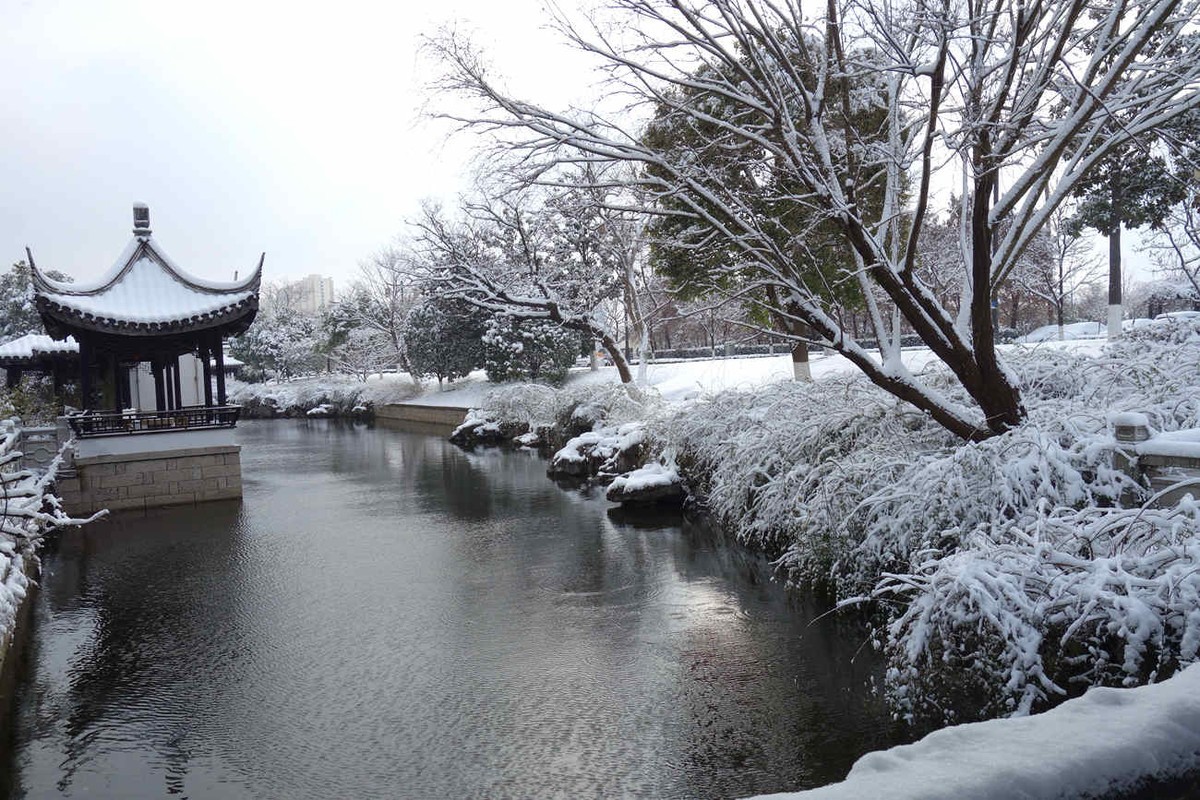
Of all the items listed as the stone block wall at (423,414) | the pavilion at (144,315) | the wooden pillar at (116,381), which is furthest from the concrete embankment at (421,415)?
the pavilion at (144,315)

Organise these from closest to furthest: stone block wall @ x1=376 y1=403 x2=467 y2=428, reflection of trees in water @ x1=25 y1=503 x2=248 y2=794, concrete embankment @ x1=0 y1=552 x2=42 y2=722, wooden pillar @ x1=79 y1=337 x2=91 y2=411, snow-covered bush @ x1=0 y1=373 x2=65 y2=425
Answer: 1. reflection of trees in water @ x1=25 y1=503 x2=248 y2=794
2. concrete embankment @ x1=0 y1=552 x2=42 y2=722
3. wooden pillar @ x1=79 y1=337 x2=91 y2=411
4. snow-covered bush @ x1=0 y1=373 x2=65 y2=425
5. stone block wall @ x1=376 y1=403 x2=467 y2=428

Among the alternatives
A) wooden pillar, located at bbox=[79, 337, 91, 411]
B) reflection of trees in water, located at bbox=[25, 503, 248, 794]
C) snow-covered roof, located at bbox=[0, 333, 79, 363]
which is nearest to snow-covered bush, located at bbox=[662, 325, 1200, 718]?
reflection of trees in water, located at bbox=[25, 503, 248, 794]

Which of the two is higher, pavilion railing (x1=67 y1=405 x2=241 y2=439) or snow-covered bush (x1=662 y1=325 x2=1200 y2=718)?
pavilion railing (x1=67 y1=405 x2=241 y2=439)

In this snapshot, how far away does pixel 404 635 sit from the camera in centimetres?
687

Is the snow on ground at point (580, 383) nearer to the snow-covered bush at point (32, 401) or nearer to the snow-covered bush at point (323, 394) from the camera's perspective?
the snow-covered bush at point (323, 394)

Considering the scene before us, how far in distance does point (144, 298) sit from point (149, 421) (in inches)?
88.7

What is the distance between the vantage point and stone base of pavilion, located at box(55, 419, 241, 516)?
13398 millimetres

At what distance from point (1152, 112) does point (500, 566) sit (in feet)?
22.9

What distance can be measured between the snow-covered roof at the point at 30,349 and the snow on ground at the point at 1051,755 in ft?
77.0

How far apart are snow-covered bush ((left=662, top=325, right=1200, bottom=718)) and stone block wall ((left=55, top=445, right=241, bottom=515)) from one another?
914 centimetres

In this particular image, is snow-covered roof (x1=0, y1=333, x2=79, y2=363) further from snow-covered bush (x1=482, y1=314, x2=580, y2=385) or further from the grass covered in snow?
the grass covered in snow

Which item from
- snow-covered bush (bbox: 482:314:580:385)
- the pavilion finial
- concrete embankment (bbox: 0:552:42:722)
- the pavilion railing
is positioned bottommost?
concrete embankment (bbox: 0:552:42:722)

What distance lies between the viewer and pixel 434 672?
5.99 m

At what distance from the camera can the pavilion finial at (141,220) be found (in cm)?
1576
